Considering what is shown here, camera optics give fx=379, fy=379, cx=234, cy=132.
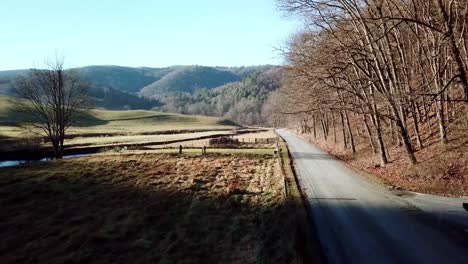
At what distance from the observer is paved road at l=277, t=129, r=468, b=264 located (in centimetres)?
1127

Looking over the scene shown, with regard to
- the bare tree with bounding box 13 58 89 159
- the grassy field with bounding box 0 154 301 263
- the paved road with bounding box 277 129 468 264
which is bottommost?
the grassy field with bounding box 0 154 301 263

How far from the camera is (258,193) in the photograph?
22672 millimetres

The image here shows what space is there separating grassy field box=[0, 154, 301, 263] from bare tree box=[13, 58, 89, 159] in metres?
8.93

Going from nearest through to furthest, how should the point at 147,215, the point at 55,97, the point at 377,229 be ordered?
the point at 377,229 → the point at 147,215 → the point at 55,97

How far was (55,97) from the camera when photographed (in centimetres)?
4156

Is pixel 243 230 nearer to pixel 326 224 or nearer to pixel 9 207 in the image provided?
pixel 326 224

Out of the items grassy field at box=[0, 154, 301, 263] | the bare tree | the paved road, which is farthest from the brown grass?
the bare tree

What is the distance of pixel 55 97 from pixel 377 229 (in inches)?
1492

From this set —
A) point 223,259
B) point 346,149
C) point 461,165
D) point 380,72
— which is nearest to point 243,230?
point 223,259

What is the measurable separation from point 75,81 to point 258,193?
2956 centimetres

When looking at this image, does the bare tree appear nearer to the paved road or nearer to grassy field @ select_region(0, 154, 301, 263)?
grassy field @ select_region(0, 154, 301, 263)

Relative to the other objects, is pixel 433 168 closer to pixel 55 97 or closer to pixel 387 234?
pixel 387 234

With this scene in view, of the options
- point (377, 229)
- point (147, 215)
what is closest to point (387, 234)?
point (377, 229)

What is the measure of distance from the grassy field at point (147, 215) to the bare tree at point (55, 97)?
8.93 meters
